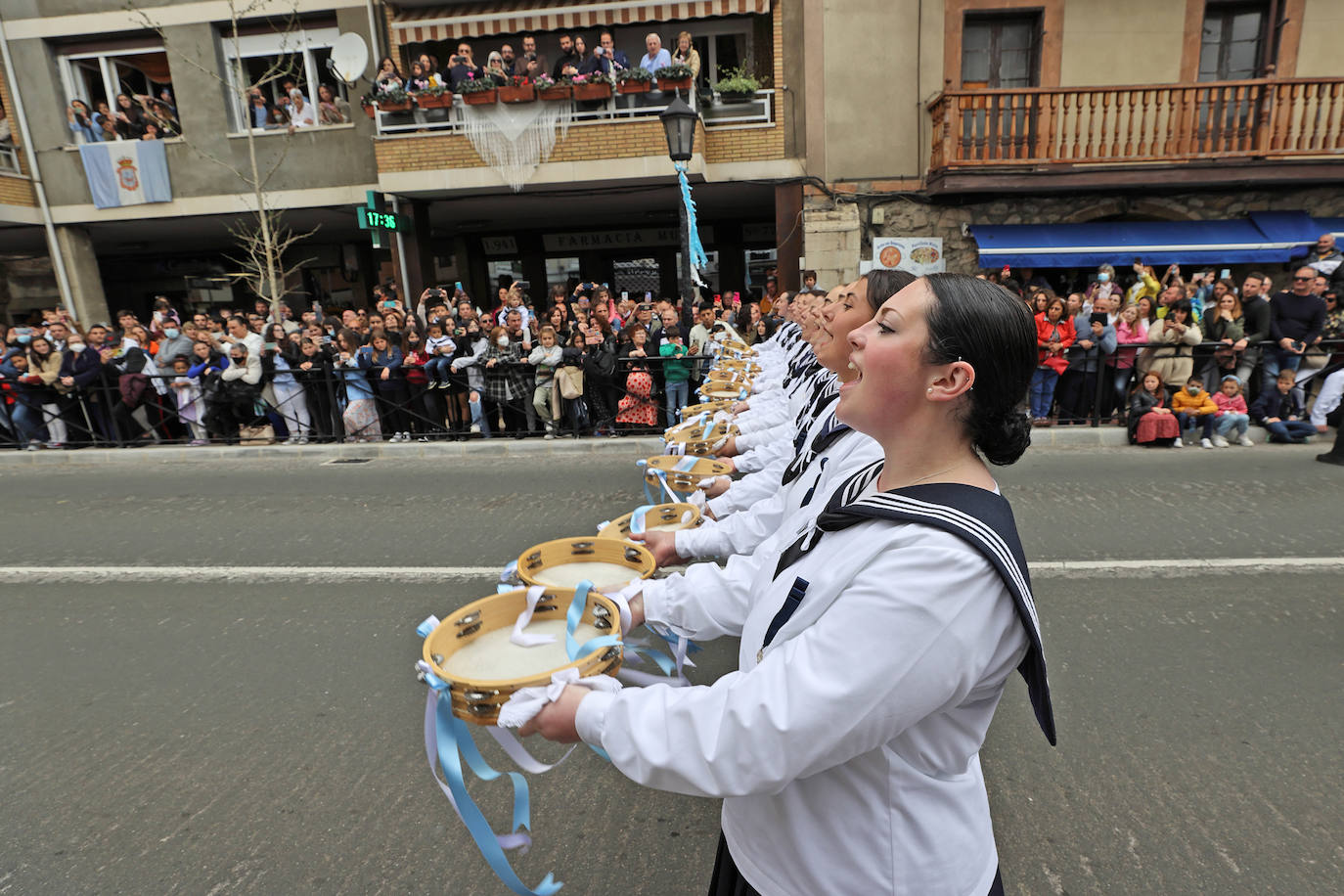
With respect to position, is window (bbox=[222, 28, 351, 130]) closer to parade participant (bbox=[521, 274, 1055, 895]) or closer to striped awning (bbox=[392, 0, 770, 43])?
striped awning (bbox=[392, 0, 770, 43])

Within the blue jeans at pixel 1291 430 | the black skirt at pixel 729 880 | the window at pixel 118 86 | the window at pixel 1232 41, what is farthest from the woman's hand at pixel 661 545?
the window at pixel 118 86

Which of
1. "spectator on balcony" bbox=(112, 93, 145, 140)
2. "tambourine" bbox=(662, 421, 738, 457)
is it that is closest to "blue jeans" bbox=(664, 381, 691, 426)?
"tambourine" bbox=(662, 421, 738, 457)

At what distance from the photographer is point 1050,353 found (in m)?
9.54

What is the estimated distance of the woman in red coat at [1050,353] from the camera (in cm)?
952

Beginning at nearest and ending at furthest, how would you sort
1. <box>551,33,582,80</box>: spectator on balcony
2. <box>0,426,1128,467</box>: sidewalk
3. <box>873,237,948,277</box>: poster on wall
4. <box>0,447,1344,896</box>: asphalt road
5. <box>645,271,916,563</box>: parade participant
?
<box>645,271,916,563</box>: parade participant < <box>0,447,1344,896</box>: asphalt road < <box>0,426,1128,467</box>: sidewalk < <box>551,33,582,80</box>: spectator on balcony < <box>873,237,948,277</box>: poster on wall

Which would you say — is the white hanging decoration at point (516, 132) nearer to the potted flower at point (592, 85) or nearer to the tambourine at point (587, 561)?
the potted flower at point (592, 85)

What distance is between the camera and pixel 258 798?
9.89 ft

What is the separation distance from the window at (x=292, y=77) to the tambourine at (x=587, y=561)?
16.7 metres

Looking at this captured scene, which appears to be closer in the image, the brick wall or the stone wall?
the stone wall

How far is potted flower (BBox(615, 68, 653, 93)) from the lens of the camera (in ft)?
45.6

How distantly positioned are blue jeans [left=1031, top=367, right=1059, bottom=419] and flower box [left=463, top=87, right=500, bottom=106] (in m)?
10.5

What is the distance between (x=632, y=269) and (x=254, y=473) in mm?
13079

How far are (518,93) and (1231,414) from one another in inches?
480

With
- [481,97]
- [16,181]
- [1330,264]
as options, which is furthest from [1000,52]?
[16,181]
